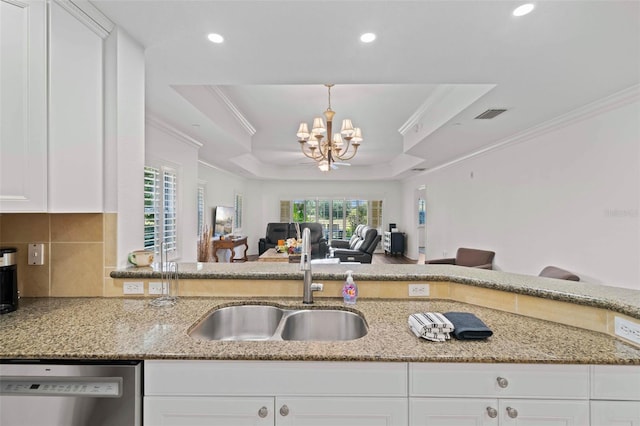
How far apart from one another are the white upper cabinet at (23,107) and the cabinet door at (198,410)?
1.04 meters

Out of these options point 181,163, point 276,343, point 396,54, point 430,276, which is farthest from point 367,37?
point 181,163

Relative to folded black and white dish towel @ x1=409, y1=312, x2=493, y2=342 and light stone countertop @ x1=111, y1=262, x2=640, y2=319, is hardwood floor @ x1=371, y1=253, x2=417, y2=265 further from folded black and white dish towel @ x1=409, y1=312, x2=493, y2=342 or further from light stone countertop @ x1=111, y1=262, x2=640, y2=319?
folded black and white dish towel @ x1=409, y1=312, x2=493, y2=342

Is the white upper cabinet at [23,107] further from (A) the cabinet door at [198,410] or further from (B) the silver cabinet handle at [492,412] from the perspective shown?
(B) the silver cabinet handle at [492,412]

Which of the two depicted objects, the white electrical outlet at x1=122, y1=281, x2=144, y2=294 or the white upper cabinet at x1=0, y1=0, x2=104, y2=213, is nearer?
the white upper cabinet at x1=0, y1=0, x2=104, y2=213

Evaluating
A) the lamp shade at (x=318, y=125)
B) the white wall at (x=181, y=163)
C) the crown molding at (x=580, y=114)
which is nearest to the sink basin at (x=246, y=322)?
the white wall at (x=181, y=163)

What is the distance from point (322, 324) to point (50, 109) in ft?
5.66

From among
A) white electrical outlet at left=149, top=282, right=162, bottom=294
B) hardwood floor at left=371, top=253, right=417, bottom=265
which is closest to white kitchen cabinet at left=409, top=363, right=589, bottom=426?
white electrical outlet at left=149, top=282, right=162, bottom=294

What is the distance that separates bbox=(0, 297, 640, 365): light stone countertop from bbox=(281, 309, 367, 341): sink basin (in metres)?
0.16

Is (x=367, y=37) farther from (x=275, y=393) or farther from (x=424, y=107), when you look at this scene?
(x=424, y=107)

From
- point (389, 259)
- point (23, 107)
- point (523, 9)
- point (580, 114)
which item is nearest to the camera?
point (23, 107)

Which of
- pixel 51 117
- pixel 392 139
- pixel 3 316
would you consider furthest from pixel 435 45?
pixel 392 139

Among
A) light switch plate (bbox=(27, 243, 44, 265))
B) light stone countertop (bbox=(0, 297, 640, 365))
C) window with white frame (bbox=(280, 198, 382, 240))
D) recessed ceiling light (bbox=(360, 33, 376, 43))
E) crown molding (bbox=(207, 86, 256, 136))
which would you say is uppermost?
crown molding (bbox=(207, 86, 256, 136))

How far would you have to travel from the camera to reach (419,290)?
1.67 m

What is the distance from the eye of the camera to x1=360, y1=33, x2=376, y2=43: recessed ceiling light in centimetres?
176
